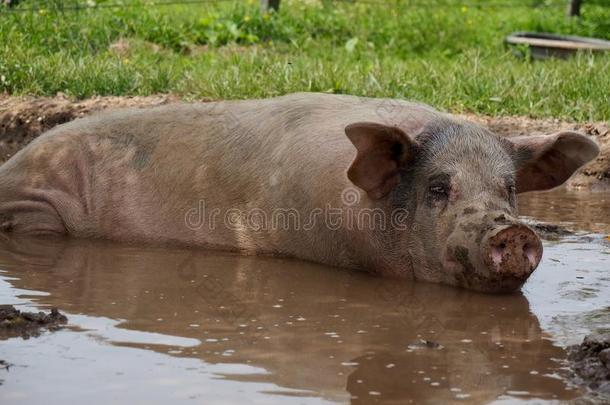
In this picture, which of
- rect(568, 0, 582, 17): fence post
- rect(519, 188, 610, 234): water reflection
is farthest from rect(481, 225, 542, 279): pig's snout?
rect(568, 0, 582, 17): fence post

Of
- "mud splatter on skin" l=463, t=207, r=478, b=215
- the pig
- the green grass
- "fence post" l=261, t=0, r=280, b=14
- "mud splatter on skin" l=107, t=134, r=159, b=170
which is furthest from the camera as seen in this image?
"fence post" l=261, t=0, r=280, b=14

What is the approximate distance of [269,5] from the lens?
13602mm

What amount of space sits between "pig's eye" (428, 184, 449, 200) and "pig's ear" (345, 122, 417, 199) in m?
0.22

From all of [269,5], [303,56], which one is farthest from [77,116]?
[269,5]

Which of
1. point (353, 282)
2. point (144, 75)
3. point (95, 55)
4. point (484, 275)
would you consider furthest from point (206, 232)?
point (95, 55)

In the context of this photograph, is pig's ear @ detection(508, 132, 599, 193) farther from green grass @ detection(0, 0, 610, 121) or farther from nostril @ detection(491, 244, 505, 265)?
green grass @ detection(0, 0, 610, 121)

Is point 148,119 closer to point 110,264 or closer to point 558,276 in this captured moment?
point 110,264

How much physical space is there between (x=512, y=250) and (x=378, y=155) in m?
0.85

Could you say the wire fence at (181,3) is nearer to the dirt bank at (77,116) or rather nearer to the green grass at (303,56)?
the green grass at (303,56)

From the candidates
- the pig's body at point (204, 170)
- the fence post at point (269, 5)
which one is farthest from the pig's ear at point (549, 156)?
the fence post at point (269, 5)

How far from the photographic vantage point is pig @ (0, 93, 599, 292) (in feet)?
17.7

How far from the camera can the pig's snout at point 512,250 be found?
16.3 feet

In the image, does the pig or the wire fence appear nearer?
the pig

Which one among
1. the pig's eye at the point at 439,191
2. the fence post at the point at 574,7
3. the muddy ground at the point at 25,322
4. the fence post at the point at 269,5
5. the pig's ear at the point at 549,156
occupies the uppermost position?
the fence post at the point at 574,7
